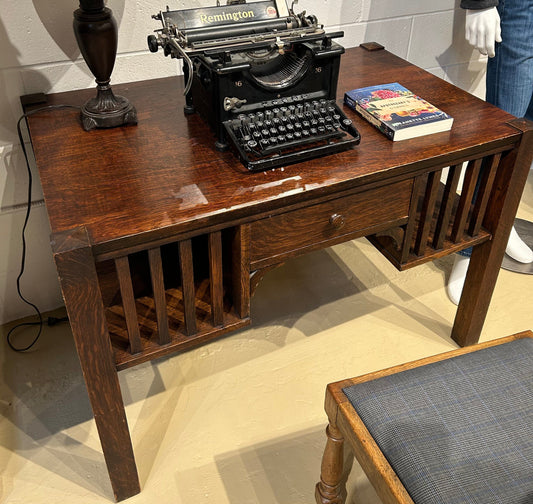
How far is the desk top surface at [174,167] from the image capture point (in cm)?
118

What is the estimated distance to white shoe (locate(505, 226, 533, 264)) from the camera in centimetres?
228

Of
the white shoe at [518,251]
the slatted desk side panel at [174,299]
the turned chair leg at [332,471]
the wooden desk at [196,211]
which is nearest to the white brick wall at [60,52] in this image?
the wooden desk at [196,211]

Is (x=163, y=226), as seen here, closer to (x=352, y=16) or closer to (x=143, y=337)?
(x=143, y=337)

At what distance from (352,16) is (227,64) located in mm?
924

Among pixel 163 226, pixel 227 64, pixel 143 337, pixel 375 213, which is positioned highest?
pixel 227 64

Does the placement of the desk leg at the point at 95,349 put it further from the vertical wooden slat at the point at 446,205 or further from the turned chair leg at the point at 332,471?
the vertical wooden slat at the point at 446,205

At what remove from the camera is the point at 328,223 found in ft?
4.54

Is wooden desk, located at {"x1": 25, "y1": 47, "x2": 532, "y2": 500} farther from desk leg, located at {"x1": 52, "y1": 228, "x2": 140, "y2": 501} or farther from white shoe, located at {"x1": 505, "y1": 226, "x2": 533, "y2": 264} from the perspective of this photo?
white shoe, located at {"x1": 505, "y1": 226, "x2": 533, "y2": 264}

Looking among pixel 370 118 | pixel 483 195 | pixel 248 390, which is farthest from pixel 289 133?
pixel 248 390

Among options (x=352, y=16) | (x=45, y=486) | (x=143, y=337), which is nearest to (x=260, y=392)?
(x=143, y=337)

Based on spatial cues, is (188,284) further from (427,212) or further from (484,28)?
(484,28)

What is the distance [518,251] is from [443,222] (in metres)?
0.88

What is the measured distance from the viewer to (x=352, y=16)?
79.7 inches

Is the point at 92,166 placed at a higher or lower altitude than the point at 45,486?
higher
